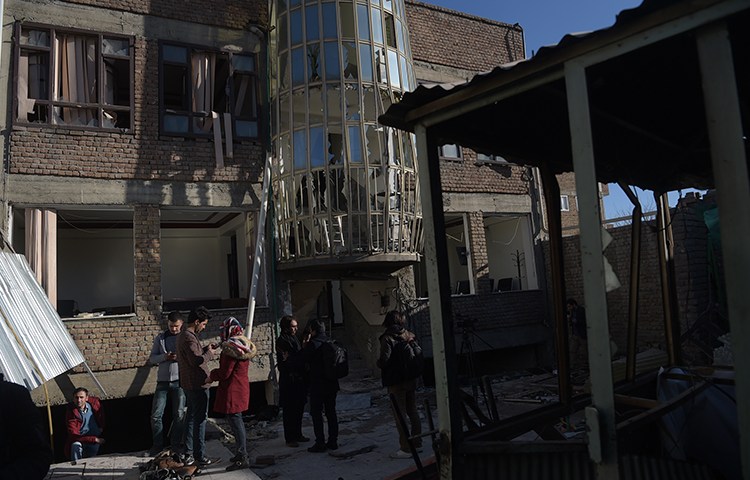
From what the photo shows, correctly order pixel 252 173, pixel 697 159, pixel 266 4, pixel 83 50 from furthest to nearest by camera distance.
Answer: pixel 266 4 → pixel 252 173 → pixel 83 50 → pixel 697 159

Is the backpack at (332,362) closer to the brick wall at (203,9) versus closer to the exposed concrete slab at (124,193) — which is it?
the exposed concrete slab at (124,193)

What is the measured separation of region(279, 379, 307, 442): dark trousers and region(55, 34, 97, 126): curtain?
592 cm

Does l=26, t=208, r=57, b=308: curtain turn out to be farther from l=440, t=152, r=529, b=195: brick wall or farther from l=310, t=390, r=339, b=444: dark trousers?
l=440, t=152, r=529, b=195: brick wall

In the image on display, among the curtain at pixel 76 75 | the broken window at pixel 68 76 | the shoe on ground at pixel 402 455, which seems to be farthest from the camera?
the curtain at pixel 76 75

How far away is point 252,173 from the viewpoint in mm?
10234

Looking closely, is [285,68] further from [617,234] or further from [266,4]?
[617,234]

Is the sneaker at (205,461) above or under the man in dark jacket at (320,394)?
under

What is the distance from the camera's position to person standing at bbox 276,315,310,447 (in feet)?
23.3

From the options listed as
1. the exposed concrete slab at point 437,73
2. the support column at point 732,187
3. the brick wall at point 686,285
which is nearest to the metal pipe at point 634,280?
A: the support column at point 732,187

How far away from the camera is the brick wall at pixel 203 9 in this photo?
9.72 metres

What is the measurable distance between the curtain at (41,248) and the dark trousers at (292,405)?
433 centimetres

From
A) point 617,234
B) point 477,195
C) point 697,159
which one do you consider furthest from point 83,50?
point 617,234

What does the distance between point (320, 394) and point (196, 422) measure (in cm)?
153

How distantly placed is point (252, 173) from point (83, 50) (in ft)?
11.8
